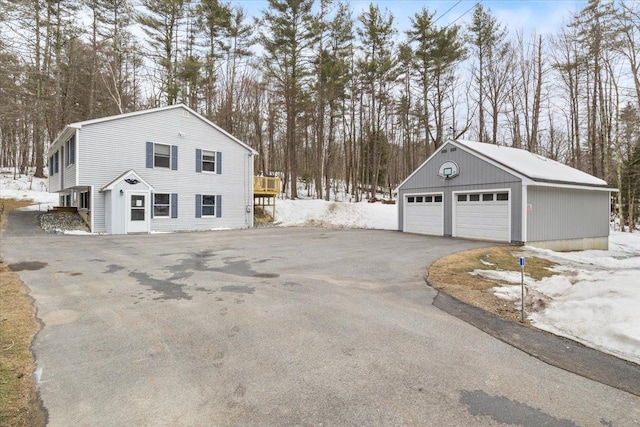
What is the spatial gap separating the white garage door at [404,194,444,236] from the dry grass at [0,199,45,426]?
15.4 m

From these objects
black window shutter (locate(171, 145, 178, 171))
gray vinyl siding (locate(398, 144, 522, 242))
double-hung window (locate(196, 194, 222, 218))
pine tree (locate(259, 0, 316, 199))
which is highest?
pine tree (locate(259, 0, 316, 199))

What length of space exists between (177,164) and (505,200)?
15.5 m

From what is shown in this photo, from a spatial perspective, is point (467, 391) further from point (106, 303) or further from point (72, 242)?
point (72, 242)

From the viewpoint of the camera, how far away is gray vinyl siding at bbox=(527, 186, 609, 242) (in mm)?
13836

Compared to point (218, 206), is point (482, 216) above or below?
below

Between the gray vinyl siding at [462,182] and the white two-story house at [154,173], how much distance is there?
967 cm

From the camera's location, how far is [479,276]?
7.70 meters

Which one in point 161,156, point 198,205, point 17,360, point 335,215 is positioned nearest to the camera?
point 17,360

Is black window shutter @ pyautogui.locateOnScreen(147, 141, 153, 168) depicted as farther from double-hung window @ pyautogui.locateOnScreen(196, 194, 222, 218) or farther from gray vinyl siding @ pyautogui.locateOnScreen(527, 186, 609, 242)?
gray vinyl siding @ pyautogui.locateOnScreen(527, 186, 609, 242)

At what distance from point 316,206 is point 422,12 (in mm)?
16140

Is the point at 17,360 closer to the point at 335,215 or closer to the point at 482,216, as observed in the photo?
the point at 482,216

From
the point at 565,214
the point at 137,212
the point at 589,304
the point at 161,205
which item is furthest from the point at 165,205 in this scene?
the point at 565,214

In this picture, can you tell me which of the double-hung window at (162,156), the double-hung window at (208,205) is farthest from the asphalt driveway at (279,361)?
the double-hung window at (208,205)

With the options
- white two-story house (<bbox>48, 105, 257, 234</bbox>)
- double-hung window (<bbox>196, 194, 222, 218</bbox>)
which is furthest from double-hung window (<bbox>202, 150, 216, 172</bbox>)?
double-hung window (<bbox>196, 194, 222, 218</bbox>)
